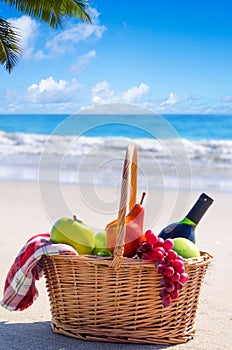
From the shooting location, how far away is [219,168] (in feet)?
39.9

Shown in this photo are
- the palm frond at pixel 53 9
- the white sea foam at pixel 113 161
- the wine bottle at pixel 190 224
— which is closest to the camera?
the wine bottle at pixel 190 224

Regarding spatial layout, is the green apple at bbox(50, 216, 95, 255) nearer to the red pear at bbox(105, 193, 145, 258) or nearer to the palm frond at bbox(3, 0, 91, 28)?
the red pear at bbox(105, 193, 145, 258)

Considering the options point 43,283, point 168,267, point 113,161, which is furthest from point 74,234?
point 113,161

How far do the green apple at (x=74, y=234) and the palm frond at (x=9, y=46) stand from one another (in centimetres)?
628

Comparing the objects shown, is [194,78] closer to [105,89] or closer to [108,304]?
[105,89]

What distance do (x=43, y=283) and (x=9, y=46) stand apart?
5561 millimetres

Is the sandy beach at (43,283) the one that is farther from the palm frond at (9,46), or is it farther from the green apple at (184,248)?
the palm frond at (9,46)

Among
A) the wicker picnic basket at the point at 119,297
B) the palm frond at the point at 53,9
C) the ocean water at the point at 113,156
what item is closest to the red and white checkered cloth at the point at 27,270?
the wicker picnic basket at the point at 119,297

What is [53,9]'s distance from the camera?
8172 millimetres

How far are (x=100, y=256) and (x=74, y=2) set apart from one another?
633cm

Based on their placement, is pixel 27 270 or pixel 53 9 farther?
pixel 53 9

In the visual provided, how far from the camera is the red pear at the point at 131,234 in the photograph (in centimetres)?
280

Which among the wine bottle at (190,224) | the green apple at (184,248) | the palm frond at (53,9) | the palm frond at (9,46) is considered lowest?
the green apple at (184,248)

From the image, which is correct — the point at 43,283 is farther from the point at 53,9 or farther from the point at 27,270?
the point at 53,9
